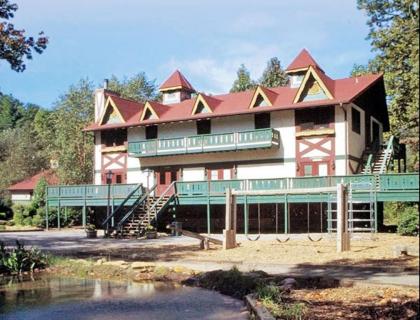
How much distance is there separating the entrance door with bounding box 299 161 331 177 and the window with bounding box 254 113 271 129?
3403 mm

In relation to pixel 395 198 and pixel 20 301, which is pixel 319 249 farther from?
pixel 20 301

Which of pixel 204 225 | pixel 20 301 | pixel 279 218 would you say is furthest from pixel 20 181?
pixel 20 301

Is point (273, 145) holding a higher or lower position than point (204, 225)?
higher

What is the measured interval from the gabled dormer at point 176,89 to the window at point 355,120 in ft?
46.7

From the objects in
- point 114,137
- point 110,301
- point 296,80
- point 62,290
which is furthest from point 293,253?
point 114,137

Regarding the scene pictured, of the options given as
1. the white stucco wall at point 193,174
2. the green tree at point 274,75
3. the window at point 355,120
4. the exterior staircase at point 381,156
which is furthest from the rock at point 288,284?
the green tree at point 274,75

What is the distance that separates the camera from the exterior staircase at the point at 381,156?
2942 cm

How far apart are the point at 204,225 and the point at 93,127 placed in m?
11.2

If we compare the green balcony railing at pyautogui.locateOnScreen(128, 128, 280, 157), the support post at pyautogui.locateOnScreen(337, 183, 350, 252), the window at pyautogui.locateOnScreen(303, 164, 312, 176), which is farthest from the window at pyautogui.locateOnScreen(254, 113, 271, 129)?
the support post at pyautogui.locateOnScreen(337, 183, 350, 252)

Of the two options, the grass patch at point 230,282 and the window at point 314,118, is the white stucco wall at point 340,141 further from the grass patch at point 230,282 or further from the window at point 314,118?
the grass patch at point 230,282

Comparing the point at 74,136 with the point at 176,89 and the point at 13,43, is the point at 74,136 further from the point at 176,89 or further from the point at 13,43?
the point at 13,43

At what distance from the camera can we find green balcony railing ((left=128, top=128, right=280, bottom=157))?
102 feet

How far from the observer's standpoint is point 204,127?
34844mm

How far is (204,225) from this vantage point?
34125mm
